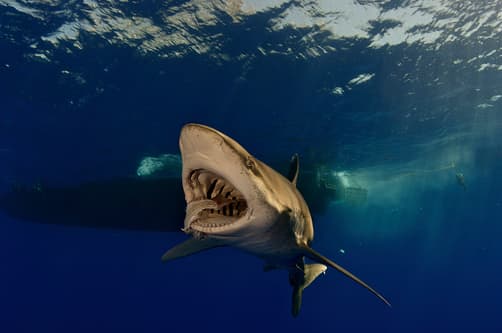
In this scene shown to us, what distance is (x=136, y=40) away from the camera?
38.7ft

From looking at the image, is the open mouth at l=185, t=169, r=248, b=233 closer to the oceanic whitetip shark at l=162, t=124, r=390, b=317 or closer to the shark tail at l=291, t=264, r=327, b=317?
the oceanic whitetip shark at l=162, t=124, r=390, b=317

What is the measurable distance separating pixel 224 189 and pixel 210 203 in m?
0.45

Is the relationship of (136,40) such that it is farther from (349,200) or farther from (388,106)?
(349,200)

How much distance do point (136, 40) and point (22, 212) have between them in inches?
842

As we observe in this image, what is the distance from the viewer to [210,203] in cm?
320

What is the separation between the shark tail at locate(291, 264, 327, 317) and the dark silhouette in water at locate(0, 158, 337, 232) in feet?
34.7

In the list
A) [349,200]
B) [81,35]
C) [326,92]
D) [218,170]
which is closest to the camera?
[218,170]

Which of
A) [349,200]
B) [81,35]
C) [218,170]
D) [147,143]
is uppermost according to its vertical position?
[218,170]

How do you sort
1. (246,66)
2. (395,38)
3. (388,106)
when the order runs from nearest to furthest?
(395,38) → (246,66) → (388,106)

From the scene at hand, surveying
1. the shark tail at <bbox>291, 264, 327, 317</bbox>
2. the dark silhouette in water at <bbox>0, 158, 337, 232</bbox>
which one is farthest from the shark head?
the dark silhouette in water at <bbox>0, 158, 337, 232</bbox>

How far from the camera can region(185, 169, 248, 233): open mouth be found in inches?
123

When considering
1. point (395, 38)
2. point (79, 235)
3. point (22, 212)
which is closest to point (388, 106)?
point (395, 38)

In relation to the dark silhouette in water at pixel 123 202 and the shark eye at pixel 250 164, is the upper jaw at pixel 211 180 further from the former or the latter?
the dark silhouette in water at pixel 123 202

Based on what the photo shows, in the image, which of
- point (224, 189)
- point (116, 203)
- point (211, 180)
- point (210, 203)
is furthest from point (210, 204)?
point (116, 203)
